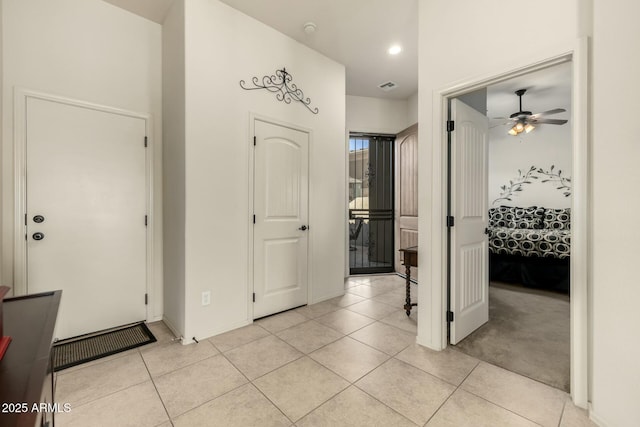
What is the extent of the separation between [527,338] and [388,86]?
143 inches

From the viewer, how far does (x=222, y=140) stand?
2.52 meters

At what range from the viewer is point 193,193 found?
2.35 metres

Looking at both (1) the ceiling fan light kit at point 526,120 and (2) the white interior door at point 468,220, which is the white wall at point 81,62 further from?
(1) the ceiling fan light kit at point 526,120

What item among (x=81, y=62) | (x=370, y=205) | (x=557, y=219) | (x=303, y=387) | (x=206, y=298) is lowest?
(x=303, y=387)

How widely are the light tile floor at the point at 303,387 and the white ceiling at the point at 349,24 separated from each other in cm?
298

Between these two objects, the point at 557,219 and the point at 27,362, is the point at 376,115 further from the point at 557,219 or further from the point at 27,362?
the point at 27,362

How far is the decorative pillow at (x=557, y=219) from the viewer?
4.86 meters

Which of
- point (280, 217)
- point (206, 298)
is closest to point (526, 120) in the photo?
point (280, 217)

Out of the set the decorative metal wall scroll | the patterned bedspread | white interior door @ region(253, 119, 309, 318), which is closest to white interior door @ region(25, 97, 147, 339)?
white interior door @ region(253, 119, 309, 318)

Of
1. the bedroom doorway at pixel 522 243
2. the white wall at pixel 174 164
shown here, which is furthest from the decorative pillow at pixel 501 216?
the white wall at pixel 174 164

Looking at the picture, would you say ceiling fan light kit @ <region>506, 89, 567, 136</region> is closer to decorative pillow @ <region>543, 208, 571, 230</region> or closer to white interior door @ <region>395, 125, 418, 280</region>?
white interior door @ <region>395, 125, 418, 280</region>

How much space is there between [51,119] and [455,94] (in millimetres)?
3228

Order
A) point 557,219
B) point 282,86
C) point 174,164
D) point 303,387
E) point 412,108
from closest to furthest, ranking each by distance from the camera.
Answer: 1. point 303,387
2. point 174,164
3. point 282,86
4. point 412,108
5. point 557,219

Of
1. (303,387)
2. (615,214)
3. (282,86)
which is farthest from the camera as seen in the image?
(282,86)
